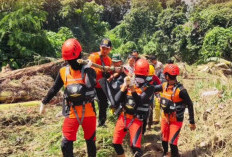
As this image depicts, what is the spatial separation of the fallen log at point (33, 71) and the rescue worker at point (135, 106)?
4.62 meters

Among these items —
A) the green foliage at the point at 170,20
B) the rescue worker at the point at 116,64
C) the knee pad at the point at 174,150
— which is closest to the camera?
the knee pad at the point at 174,150

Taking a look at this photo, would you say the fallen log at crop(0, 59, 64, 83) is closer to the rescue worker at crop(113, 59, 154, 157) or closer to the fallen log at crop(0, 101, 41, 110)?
the fallen log at crop(0, 101, 41, 110)

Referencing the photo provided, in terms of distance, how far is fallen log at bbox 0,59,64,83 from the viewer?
7418 mm

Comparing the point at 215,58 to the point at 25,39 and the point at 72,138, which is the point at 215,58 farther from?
the point at 72,138

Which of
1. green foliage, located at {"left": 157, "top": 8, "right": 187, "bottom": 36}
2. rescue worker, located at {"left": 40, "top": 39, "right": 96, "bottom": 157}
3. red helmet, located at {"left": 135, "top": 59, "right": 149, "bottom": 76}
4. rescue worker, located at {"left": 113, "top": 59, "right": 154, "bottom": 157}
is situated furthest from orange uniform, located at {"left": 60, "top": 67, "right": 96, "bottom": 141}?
green foliage, located at {"left": 157, "top": 8, "right": 187, "bottom": 36}

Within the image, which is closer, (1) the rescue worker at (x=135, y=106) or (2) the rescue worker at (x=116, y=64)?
(1) the rescue worker at (x=135, y=106)

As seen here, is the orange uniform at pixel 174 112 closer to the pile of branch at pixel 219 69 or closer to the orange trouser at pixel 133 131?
the orange trouser at pixel 133 131

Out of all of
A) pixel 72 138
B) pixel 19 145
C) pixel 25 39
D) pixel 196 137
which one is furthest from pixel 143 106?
pixel 25 39

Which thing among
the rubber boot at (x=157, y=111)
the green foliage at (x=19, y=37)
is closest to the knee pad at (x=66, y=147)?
the rubber boot at (x=157, y=111)

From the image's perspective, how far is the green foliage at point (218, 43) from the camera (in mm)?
15008

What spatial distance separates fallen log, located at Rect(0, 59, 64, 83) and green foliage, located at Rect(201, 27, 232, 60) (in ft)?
33.4

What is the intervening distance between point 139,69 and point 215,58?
11465mm

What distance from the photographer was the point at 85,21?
2033 cm

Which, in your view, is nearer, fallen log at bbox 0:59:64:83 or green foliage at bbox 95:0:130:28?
fallen log at bbox 0:59:64:83
